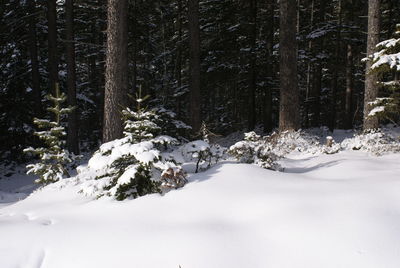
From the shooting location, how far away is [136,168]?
436cm

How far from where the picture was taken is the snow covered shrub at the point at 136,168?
436 cm

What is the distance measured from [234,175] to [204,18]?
49.8 feet

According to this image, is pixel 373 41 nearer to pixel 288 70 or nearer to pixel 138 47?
pixel 288 70

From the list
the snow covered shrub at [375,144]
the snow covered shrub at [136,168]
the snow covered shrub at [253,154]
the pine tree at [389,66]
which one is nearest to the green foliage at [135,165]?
the snow covered shrub at [136,168]

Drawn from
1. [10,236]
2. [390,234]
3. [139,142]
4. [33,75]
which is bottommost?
[10,236]

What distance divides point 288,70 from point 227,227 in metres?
7.61

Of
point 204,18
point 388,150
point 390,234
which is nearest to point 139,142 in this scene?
point 390,234

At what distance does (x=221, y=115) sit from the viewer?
106 ft

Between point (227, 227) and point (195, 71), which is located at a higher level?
point (195, 71)

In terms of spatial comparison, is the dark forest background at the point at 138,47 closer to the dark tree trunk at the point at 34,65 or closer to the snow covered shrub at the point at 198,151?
the dark tree trunk at the point at 34,65

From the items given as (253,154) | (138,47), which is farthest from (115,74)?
(138,47)

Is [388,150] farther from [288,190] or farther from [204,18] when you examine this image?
[204,18]

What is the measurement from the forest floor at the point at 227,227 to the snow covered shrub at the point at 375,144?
272 centimetres

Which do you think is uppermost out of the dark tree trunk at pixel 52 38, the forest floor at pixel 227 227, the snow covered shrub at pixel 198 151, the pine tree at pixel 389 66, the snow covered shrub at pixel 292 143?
the dark tree trunk at pixel 52 38
